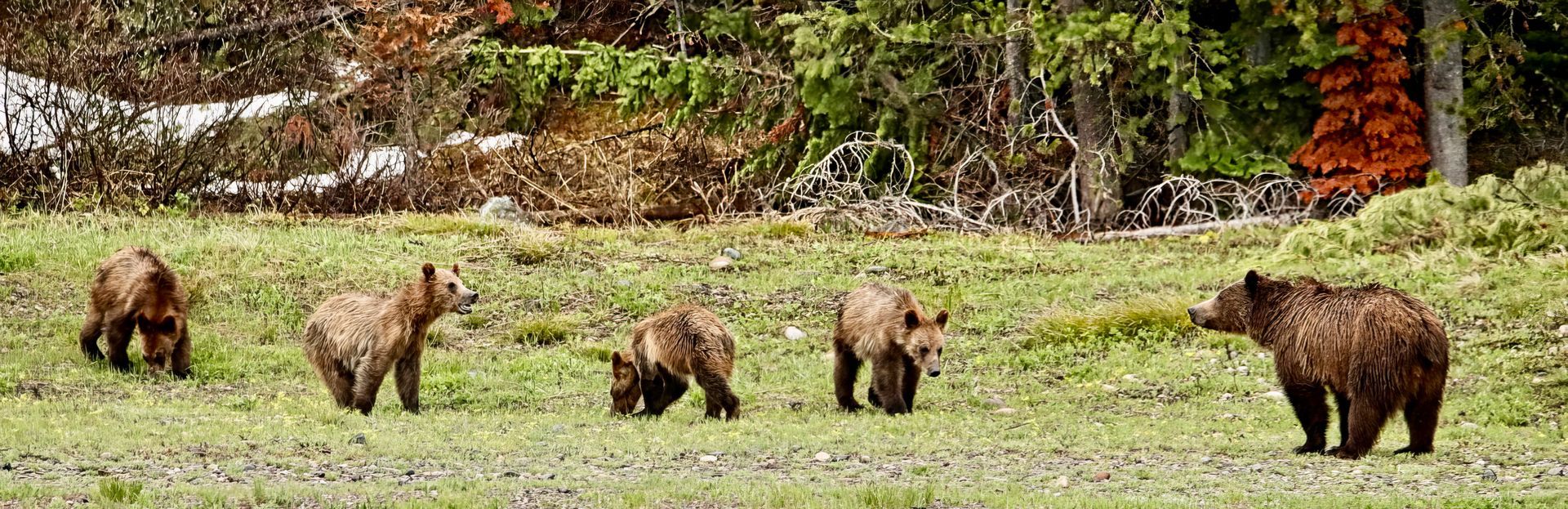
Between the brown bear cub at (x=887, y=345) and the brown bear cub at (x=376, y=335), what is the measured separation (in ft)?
8.34

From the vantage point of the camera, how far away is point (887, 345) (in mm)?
11453

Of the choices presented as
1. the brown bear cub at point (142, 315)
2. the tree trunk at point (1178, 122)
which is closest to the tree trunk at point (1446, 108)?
the tree trunk at point (1178, 122)

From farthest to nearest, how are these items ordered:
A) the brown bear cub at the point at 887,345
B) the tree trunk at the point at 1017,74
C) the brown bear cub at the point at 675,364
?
the tree trunk at the point at 1017,74 → the brown bear cub at the point at 887,345 → the brown bear cub at the point at 675,364

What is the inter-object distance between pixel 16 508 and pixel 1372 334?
6544mm

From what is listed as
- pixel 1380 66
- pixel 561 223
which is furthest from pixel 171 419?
pixel 1380 66

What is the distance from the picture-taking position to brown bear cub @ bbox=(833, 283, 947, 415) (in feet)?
36.9

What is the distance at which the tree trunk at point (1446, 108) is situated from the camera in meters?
20.2

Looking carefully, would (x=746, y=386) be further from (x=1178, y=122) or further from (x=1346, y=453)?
(x=1178, y=122)

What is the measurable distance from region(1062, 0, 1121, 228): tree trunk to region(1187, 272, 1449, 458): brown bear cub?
38.4 feet

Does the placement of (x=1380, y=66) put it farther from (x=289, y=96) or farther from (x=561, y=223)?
(x=289, y=96)

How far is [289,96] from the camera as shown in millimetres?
22688

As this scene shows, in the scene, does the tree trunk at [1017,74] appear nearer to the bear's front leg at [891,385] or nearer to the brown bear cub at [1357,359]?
the bear's front leg at [891,385]

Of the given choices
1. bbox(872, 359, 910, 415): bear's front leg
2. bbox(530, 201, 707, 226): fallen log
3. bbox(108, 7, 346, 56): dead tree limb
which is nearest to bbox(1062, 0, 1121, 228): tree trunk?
bbox(530, 201, 707, 226): fallen log

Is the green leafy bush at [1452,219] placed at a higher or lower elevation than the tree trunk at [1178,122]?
lower
